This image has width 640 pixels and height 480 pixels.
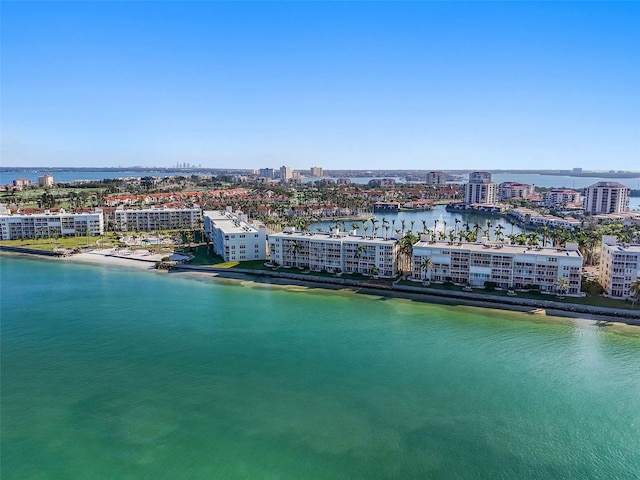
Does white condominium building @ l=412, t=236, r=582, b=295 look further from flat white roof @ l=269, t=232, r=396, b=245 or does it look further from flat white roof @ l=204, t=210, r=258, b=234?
flat white roof @ l=204, t=210, r=258, b=234

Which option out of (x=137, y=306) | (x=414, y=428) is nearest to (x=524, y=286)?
(x=414, y=428)

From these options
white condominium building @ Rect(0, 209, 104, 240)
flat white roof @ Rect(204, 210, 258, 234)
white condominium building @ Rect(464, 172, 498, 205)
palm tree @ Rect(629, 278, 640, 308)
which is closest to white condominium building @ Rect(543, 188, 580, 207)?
white condominium building @ Rect(464, 172, 498, 205)

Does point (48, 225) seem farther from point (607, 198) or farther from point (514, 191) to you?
point (514, 191)

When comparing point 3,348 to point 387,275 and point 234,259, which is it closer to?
point 234,259

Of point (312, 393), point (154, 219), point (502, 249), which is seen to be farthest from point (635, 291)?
point (154, 219)

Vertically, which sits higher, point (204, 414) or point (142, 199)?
point (142, 199)

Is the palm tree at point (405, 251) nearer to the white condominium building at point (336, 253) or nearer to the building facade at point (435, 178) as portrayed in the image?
the white condominium building at point (336, 253)

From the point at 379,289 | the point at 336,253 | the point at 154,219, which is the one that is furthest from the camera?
the point at 154,219
